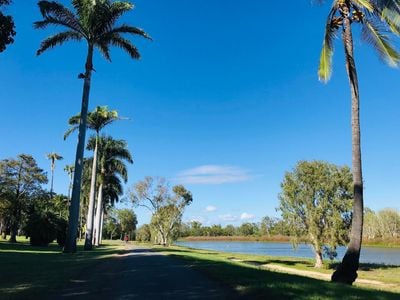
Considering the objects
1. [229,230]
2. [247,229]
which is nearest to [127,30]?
[247,229]

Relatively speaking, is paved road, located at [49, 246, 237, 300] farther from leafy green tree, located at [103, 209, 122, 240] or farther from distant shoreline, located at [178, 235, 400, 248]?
leafy green tree, located at [103, 209, 122, 240]

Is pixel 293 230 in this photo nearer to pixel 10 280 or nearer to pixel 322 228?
pixel 322 228

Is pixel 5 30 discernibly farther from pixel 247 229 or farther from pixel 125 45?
pixel 247 229

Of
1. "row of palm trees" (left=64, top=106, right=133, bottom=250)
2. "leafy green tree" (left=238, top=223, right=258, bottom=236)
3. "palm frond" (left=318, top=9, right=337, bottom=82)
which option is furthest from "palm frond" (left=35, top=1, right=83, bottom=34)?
"leafy green tree" (left=238, top=223, right=258, bottom=236)

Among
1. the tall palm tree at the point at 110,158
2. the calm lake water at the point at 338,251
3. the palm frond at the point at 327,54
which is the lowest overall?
the calm lake water at the point at 338,251

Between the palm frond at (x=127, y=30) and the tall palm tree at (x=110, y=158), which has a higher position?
the palm frond at (x=127, y=30)

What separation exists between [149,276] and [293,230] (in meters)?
Result: 26.3

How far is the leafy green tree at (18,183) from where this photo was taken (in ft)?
199

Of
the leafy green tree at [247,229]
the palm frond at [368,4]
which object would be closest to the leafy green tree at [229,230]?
the leafy green tree at [247,229]

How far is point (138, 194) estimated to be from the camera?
220 feet

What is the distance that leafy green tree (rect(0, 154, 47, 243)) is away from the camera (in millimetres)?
60688

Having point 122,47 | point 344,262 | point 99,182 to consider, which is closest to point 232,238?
point 99,182

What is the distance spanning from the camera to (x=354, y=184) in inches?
554

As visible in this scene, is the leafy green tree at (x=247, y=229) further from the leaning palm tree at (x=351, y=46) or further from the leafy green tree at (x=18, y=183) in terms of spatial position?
the leaning palm tree at (x=351, y=46)
